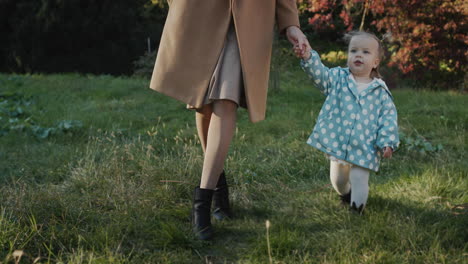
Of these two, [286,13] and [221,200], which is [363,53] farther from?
[221,200]

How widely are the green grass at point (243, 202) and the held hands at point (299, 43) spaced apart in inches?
33.3

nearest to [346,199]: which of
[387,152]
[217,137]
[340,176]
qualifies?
[340,176]

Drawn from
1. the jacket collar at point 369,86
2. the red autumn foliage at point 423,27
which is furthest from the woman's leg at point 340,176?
the red autumn foliage at point 423,27

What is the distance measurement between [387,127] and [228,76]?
85 cm

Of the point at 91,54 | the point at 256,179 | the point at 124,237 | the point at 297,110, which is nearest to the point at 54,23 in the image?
the point at 91,54

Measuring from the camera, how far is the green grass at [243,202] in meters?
2.21

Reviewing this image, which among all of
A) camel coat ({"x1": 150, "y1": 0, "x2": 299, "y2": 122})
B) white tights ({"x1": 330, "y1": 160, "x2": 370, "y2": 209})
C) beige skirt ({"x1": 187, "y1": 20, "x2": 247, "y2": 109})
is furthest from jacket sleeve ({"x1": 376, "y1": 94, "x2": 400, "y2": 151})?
beige skirt ({"x1": 187, "y1": 20, "x2": 247, "y2": 109})

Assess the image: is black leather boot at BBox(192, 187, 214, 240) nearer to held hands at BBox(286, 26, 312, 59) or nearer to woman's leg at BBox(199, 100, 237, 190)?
woman's leg at BBox(199, 100, 237, 190)

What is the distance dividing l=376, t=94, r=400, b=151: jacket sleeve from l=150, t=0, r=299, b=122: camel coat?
24.2 inches

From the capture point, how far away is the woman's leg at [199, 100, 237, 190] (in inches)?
97.3

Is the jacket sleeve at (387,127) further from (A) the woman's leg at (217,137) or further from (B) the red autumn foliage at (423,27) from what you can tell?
(B) the red autumn foliage at (423,27)

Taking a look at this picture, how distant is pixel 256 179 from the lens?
3488 mm

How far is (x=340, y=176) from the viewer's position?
271cm

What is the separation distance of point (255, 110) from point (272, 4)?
55 centimetres
